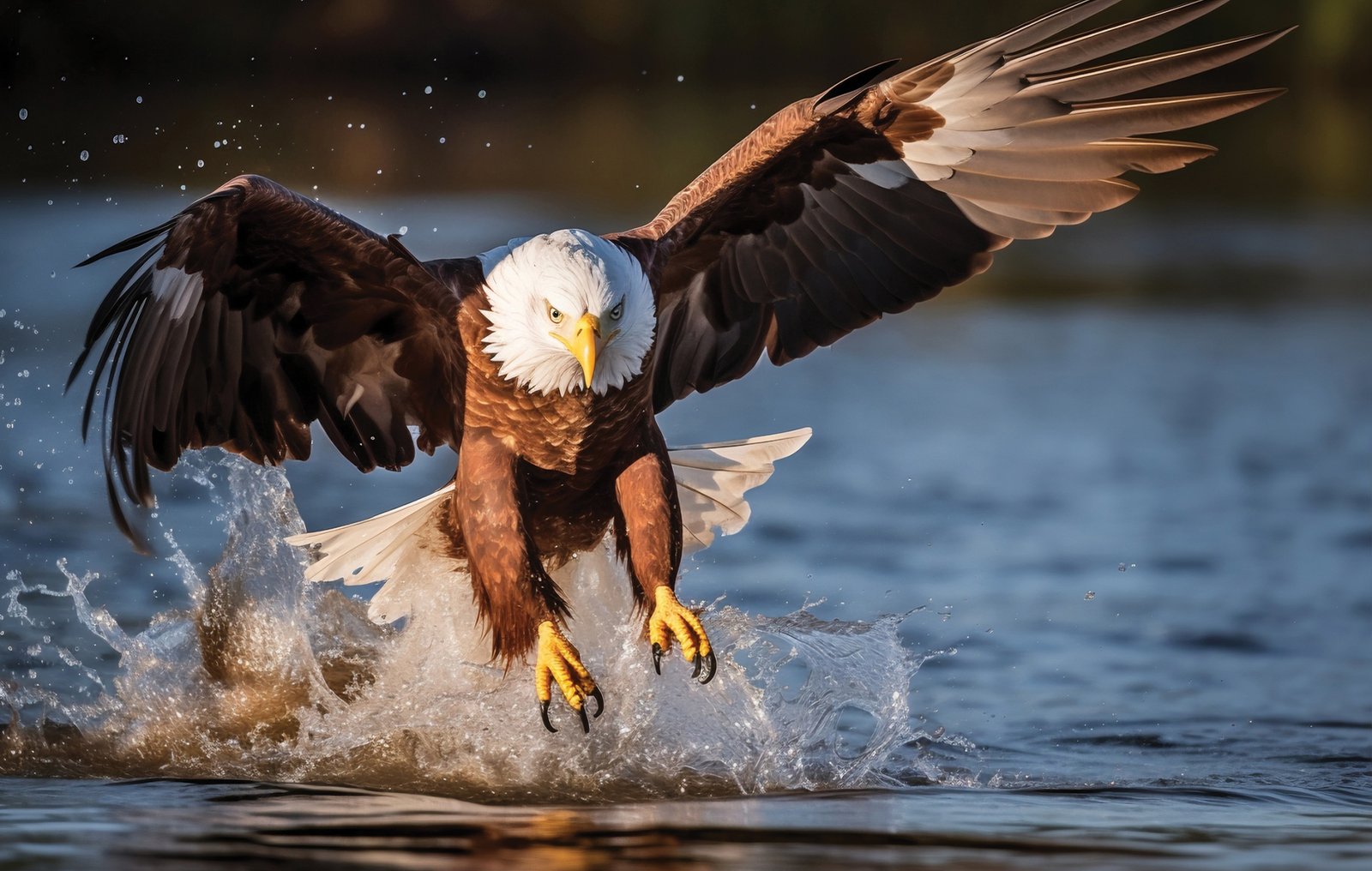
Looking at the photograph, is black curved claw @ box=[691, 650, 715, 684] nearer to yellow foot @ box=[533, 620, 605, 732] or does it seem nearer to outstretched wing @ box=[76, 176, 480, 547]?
yellow foot @ box=[533, 620, 605, 732]

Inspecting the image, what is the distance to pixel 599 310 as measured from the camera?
538 centimetres

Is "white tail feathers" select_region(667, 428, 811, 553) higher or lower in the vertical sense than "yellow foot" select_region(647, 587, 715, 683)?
higher

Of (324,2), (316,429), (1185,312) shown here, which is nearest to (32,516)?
(316,429)

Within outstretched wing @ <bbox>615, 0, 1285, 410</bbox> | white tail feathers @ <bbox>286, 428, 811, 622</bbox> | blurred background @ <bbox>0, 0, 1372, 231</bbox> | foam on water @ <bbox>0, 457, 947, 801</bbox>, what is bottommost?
foam on water @ <bbox>0, 457, 947, 801</bbox>

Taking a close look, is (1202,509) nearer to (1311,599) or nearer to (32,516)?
(1311,599)

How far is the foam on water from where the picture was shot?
5805 mm

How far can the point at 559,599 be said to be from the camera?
5879 mm

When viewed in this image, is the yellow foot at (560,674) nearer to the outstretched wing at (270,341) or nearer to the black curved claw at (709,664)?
the black curved claw at (709,664)

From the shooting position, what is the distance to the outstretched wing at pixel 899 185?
6.16 metres

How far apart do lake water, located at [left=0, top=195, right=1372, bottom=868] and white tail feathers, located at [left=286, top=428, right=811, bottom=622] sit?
0.19 m

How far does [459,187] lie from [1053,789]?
57.3ft

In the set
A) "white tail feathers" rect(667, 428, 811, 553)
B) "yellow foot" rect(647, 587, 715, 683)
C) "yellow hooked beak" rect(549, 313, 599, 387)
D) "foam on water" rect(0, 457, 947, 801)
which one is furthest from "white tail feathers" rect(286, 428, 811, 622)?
"yellow hooked beak" rect(549, 313, 599, 387)

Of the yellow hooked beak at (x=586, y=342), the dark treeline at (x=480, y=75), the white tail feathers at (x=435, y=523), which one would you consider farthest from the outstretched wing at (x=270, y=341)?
the dark treeline at (x=480, y=75)

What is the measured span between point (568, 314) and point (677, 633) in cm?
106
